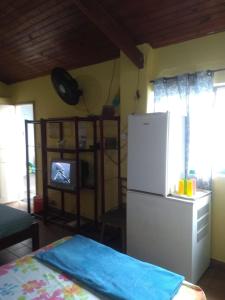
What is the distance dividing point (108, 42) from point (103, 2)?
0.67m

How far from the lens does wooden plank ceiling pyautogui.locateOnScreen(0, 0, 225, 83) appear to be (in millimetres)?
2252

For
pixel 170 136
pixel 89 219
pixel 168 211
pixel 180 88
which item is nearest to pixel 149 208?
pixel 168 211

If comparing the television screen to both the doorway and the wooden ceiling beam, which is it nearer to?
the doorway

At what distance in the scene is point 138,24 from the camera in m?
2.52

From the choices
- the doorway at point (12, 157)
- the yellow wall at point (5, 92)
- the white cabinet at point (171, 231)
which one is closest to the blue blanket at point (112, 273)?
the white cabinet at point (171, 231)

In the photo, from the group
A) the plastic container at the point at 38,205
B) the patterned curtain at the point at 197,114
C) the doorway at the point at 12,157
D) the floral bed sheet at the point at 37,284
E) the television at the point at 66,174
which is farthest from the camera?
the doorway at the point at 12,157

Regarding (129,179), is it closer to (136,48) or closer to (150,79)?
(150,79)

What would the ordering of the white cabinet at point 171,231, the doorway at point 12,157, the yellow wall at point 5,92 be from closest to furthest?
the white cabinet at point 171,231 < the doorway at point 12,157 < the yellow wall at point 5,92

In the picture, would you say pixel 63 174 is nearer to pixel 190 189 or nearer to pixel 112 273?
pixel 190 189

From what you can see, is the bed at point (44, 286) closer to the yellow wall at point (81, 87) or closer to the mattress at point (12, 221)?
the mattress at point (12, 221)

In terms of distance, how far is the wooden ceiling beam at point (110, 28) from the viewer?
7.43 ft

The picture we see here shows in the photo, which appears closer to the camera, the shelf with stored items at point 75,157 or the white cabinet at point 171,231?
the white cabinet at point 171,231

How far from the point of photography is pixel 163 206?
7.59ft

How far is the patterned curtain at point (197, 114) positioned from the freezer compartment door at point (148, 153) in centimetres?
39
